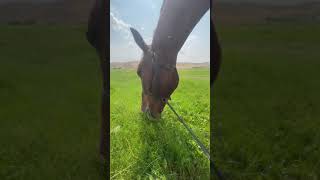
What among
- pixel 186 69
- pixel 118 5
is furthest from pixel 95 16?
pixel 186 69

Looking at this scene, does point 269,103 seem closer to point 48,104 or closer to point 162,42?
point 162,42

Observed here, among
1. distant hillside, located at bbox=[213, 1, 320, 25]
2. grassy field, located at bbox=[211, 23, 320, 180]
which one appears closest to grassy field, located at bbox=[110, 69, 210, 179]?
grassy field, located at bbox=[211, 23, 320, 180]

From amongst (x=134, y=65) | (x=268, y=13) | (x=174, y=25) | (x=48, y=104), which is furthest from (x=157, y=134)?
(x=268, y=13)

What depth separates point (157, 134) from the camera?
61.7 inches

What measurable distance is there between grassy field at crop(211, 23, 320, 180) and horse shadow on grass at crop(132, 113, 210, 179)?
3.6 inches

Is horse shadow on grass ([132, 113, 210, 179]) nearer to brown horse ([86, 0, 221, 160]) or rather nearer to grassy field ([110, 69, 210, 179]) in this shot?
grassy field ([110, 69, 210, 179])

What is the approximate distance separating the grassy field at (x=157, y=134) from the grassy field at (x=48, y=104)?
0.07m

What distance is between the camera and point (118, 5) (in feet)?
4.95

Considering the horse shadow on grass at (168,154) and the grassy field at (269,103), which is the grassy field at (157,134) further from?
the grassy field at (269,103)

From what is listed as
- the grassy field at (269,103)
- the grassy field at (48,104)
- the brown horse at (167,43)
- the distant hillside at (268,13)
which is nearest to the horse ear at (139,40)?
the brown horse at (167,43)

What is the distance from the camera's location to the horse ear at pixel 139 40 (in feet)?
4.89

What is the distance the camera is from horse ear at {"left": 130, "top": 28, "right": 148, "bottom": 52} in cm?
149

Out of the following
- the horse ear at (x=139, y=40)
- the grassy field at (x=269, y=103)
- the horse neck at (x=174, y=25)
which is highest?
the horse neck at (x=174, y=25)

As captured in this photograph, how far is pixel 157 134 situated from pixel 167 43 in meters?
0.33
